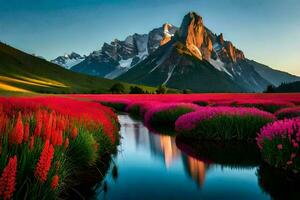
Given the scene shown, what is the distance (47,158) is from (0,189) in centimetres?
78

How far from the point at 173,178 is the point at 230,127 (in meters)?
10.1

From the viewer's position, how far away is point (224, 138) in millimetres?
23625

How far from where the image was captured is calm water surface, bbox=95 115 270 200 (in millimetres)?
12398

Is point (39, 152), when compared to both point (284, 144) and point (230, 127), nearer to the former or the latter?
point (284, 144)

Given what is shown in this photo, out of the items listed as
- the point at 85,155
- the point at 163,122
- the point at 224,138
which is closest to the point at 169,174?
the point at 85,155

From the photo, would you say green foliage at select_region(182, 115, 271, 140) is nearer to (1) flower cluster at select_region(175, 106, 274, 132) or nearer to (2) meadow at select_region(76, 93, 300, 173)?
(2) meadow at select_region(76, 93, 300, 173)

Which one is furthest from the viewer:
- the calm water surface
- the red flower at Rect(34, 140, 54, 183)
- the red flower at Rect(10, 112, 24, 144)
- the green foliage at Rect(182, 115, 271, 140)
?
the green foliage at Rect(182, 115, 271, 140)

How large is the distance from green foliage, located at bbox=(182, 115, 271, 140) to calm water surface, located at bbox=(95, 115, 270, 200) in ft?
11.6

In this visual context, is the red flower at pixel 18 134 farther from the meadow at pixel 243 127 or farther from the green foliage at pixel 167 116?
the green foliage at pixel 167 116

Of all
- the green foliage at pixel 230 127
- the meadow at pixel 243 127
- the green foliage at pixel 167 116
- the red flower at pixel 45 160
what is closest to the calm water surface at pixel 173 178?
the meadow at pixel 243 127

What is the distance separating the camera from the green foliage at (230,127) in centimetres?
2373

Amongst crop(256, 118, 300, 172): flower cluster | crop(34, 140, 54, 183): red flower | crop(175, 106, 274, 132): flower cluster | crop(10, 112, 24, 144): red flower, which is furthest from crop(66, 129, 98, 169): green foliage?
crop(175, 106, 274, 132): flower cluster

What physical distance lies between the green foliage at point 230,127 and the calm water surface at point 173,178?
11.6ft

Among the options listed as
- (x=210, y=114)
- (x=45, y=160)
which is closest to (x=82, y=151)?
(x=45, y=160)
